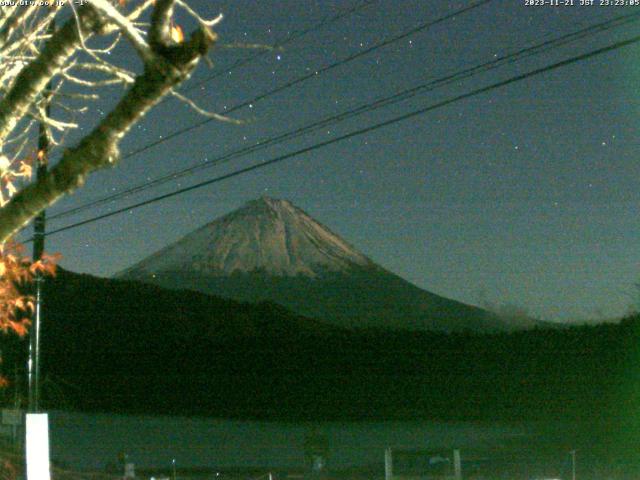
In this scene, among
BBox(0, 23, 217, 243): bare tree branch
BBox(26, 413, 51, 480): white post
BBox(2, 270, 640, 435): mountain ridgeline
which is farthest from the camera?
BBox(2, 270, 640, 435): mountain ridgeline

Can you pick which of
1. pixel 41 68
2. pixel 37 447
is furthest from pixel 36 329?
pixel 41 68

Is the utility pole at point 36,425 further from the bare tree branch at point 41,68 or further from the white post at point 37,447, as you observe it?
the bare tree branch at point 41,68

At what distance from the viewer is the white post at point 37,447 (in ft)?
46.2

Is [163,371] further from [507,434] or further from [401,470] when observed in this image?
[401,470]

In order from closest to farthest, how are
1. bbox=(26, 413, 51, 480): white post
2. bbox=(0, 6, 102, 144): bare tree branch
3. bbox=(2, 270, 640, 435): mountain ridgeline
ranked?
bbox=(0, 6, 102, 144): bare tree branch, bbox=(26, 413, 51, 480): white post, bbox=(2, 270, 640, 435): mountain ridgeline

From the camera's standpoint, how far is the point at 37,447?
14.3m

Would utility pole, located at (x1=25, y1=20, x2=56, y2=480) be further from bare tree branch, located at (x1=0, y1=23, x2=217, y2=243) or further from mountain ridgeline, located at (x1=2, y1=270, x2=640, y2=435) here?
mountain ridgeline, located at (x1=2, y1=270, x2=640, y2=435)

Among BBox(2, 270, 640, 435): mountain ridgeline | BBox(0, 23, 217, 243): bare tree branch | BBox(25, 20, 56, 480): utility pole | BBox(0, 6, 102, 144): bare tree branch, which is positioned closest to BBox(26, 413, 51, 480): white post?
BBox(25, 20, 56, 480): utility pole

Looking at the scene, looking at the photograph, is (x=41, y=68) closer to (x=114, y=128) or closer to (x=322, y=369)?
(x=114, y=128)

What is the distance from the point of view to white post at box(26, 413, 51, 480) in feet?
46.2

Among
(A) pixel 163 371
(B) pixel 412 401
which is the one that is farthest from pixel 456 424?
(A) pixel 163 371

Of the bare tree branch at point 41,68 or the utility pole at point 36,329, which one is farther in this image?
the utility pole at point 36,329

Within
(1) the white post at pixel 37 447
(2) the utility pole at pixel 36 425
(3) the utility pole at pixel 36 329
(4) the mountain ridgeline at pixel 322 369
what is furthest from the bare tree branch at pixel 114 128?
(4) the mountain ridgeline at pixel 322 369

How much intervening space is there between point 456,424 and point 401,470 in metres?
28.3
